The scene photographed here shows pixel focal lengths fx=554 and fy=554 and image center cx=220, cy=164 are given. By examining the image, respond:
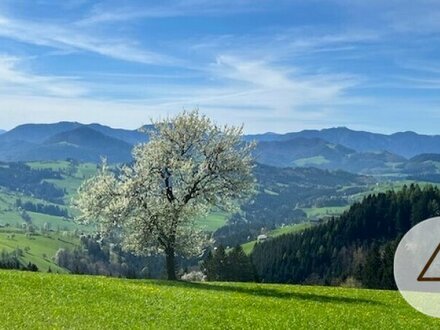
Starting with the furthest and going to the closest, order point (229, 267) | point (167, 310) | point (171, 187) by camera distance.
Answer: point (229, 267) < point (171, 187) < point (167, 310)

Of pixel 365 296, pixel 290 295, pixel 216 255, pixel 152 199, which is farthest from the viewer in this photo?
pixel 216 255

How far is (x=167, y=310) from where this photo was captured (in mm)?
30656

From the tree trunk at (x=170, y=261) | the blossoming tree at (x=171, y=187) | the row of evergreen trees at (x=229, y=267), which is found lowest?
the row of evergreen trees at (x=229, y=267)

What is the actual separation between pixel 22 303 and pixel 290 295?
73.1 ft

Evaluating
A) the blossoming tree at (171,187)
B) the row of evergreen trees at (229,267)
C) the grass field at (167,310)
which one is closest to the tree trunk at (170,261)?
the blossoming tree at (171,187)

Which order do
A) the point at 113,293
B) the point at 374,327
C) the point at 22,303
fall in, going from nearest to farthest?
the point at 22,303 < the point at 374,327 < the point at 113,293

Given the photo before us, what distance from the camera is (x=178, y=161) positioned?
178 ft

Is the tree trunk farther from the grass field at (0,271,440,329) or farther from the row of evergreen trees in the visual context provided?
the row of evergreen trees

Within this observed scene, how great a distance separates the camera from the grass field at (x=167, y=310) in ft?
86.6

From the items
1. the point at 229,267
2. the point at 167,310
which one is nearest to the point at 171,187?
the point at 167,310

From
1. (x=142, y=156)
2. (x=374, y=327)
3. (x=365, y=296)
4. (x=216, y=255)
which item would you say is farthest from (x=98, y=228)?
(x=216, y=255)

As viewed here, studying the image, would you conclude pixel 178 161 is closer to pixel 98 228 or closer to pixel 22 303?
pixel 98 228

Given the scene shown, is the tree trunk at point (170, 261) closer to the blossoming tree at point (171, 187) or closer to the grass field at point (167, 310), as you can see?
the blossoming tree at point (171, 187)

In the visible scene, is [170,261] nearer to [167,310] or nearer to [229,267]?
[167,310]
